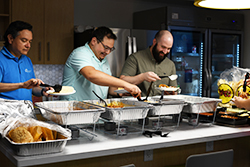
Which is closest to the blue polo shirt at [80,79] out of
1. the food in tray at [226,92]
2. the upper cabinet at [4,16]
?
the food in tray at [226,92]

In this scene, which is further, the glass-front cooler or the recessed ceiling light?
the glass-front cooler

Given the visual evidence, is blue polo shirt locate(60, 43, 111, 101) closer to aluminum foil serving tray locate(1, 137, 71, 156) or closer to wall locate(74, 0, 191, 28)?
aluminum foil serving tray locate(1, 137, 71, 156)

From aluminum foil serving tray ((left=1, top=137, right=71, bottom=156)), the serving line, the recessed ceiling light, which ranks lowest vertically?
the serving line

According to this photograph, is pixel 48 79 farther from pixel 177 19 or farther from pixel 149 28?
pixel 177 19

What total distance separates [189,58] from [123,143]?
2.99 m

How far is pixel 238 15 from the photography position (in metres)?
4.92

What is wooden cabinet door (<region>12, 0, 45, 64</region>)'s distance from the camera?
3767 millimetres

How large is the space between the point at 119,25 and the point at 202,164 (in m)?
3.33

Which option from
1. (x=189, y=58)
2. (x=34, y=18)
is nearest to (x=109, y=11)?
(x=34, y=18)

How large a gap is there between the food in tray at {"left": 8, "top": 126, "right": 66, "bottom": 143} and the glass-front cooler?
348cm

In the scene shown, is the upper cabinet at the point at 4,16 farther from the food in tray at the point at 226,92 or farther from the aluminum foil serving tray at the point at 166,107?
the food in tray at the point at 226,92

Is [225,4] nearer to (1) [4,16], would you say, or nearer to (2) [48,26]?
(2) [48,26]

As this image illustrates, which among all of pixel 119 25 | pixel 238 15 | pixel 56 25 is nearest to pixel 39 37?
pixel 56 25

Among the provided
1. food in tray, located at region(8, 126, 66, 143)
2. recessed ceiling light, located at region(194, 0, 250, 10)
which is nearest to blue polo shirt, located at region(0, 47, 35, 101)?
food in tray, located at region(8, 126, 66, 143)
